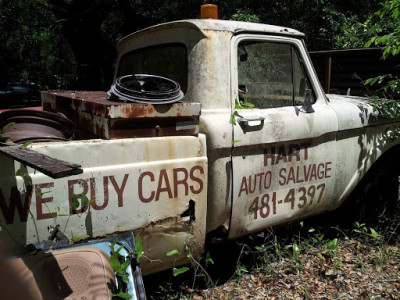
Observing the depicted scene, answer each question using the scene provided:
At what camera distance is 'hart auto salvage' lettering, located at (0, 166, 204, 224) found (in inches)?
73.8

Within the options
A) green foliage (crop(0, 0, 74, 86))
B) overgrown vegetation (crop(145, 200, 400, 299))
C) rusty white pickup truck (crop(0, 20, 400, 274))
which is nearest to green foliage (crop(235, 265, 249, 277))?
overgrown vegetation (crop(145, 200, 400, 299))

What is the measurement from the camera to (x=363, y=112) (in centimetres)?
338

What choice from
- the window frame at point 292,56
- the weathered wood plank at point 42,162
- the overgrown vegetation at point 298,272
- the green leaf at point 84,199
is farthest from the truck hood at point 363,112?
the weathered wood plank at point 42,162

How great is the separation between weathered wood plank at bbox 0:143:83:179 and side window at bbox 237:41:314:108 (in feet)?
5.45

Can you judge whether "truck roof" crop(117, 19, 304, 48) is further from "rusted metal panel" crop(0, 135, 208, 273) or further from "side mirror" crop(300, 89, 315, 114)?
"rusted metal panel" crop(0, 135, 208, 273)

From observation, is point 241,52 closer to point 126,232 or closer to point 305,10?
point 126,232

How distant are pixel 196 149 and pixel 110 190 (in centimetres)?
57

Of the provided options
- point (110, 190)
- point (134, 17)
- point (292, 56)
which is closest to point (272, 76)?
point (292, 56)

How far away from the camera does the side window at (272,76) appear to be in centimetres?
301

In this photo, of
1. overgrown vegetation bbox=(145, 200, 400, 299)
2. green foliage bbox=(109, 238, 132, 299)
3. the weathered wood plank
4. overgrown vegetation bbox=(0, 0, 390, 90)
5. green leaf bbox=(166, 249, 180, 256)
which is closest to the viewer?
the weathered wood plank

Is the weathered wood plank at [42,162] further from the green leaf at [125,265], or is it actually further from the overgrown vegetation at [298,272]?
the overgrown vegetation at [298,272]

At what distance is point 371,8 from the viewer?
9609mm

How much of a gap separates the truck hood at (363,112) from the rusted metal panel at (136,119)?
57.2 inches

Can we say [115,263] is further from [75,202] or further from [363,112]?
[363,112]
